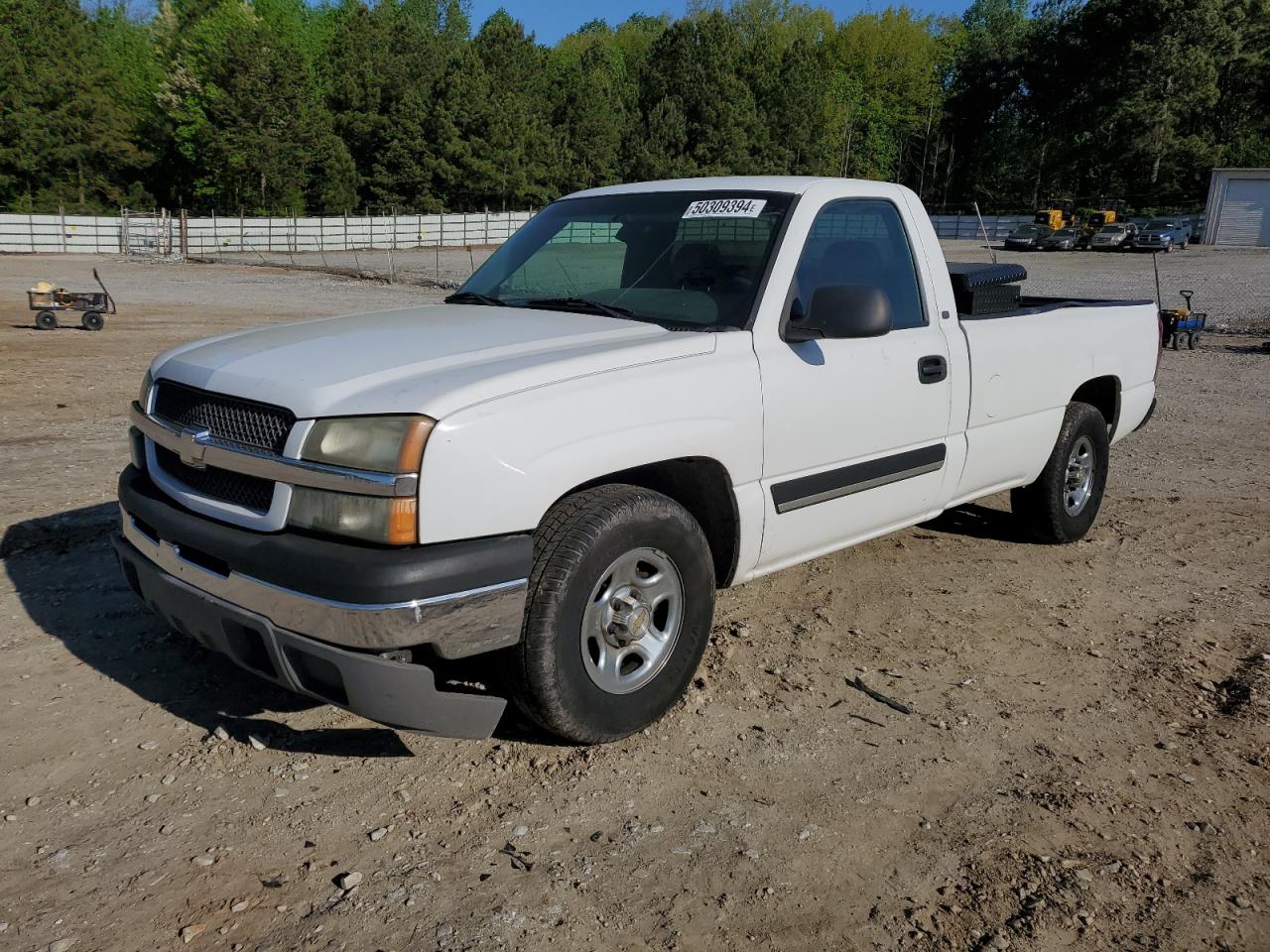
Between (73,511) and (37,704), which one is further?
(73,511)

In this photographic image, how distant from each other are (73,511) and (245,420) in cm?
346

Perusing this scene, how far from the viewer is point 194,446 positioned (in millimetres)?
3244

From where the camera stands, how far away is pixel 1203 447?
8516mm

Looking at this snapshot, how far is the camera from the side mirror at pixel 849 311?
12.3ft

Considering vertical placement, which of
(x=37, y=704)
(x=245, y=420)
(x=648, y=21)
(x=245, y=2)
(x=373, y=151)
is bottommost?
(x=37, y=704)

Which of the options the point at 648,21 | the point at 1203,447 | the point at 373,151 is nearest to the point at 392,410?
the point at 1203,447

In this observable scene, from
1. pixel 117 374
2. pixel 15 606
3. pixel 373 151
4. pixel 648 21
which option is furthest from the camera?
pixel 648 21

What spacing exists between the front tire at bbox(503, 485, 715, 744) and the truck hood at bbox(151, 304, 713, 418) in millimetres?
445

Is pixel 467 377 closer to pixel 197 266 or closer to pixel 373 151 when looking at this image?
pixel 197 266

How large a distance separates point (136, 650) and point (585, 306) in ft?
7.35

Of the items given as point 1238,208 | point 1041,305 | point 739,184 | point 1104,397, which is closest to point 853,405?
point 739,184

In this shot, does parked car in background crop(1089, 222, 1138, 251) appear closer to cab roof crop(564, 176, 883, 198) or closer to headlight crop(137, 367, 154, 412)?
cab roof crop(564, 176, 883, 198)

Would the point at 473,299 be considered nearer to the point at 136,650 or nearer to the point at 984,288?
the point at 136,650

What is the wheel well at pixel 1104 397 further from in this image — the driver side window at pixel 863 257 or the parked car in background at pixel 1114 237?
the parked car in background at pixel 1114 237
